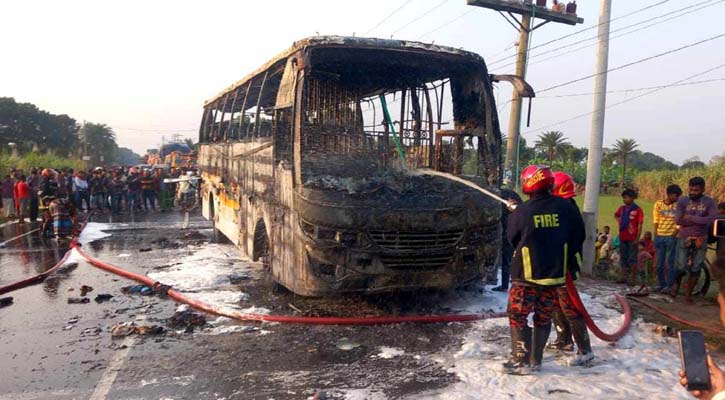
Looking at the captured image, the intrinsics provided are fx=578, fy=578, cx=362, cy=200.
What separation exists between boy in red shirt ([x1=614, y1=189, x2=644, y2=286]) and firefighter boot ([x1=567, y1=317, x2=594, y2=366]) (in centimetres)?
421

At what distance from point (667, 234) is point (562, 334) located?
11.4 ft

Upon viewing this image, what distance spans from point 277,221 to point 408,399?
10.7 ft

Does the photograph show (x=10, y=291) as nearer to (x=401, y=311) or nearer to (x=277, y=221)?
(x=277, y=221)

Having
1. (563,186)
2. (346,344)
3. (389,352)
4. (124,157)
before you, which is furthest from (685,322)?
(124,157)

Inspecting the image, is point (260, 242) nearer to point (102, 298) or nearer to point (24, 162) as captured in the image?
point (102, 298)

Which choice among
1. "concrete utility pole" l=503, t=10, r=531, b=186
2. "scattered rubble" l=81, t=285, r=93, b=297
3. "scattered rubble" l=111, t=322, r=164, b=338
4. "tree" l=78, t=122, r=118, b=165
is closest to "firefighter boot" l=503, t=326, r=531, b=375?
"scattered rubble" l=111, t=322, r=164, b=338

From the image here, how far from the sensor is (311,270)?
20.2ft

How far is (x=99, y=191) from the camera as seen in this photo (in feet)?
66.4

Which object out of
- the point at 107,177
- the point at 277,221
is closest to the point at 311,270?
the point at 277,221

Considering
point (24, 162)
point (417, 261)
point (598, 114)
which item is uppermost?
point (598, 114)

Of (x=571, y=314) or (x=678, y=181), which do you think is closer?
(x=571, y=314)

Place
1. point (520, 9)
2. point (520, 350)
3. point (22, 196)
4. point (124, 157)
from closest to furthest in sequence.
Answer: point (520, 350) < point (520, 9) < point (22, 196) < point (124, 157)

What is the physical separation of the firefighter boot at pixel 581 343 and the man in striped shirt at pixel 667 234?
3.57 meters

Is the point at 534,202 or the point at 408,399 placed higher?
the point at 534,202
